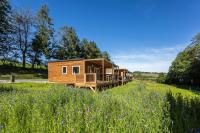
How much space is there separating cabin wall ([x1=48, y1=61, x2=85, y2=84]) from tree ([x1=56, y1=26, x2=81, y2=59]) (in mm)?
22798

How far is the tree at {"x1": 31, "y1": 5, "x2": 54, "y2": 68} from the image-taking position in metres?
45.8

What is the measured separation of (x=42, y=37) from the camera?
46.1 meters

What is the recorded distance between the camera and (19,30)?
154 feet

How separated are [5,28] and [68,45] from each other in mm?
15419

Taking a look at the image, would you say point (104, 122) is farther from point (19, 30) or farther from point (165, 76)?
point (165, 76)

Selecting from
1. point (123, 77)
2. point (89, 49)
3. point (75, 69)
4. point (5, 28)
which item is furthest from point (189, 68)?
point (5, 28)

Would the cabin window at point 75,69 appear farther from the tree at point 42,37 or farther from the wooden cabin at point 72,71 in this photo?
the tree at point 42,37

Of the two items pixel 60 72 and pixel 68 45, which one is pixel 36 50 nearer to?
pixel 68 45

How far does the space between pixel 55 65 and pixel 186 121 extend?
23.2 m

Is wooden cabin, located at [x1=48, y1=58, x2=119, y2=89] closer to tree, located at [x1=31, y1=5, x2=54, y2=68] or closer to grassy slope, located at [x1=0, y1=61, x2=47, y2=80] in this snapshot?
grassy slope, located at [x1=0, y1=61, x2=47, y2=80]

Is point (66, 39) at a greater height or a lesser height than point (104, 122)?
greater

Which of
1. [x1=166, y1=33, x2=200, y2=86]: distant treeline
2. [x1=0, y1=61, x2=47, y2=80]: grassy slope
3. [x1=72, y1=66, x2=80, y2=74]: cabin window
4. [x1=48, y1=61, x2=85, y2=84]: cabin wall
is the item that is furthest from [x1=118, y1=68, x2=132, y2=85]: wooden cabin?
[x1=0, y1=61, x2=47, y2=80]: grassy slope

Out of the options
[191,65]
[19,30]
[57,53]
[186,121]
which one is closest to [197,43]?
[191,65]

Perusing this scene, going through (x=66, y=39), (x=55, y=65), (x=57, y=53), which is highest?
(x=66, y=39)
